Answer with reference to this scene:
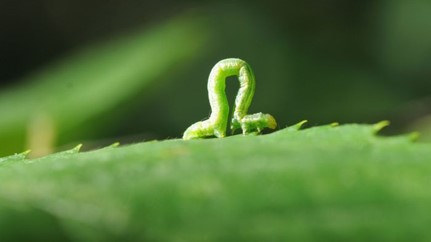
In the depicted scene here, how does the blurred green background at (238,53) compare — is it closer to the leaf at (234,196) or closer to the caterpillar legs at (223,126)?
the caterpillar legs at (223,126)

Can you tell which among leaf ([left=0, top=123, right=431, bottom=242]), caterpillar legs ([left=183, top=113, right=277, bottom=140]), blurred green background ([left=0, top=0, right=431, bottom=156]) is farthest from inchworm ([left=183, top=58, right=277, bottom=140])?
blurred green background ([left=0, top=0, right=431, bottom=156])

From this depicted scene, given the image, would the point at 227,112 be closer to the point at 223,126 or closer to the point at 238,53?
the point at 223,126

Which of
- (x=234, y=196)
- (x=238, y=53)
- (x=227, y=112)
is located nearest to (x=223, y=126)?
(x=227, y=112)

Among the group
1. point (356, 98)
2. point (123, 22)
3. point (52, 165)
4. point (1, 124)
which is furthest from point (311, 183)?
point (123, 22)

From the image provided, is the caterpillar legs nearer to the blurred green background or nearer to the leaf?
the leaf

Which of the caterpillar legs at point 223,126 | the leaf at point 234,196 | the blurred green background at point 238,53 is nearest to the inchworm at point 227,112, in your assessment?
the caterpillar legs at point 223,126

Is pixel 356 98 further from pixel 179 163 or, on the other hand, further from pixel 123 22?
pixel 179 163

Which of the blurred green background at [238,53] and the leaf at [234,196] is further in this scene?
the blurred green background at [238,53]
